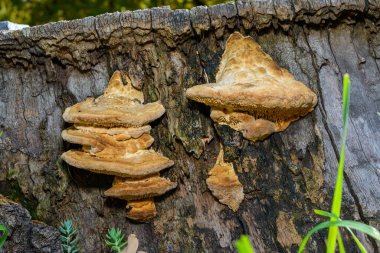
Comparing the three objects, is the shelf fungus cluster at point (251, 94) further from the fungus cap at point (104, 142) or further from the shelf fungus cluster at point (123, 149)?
the fungus cap at point (104, 142)

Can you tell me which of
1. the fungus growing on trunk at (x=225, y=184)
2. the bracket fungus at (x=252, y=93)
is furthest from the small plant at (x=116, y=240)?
the bracket fungus at (x=252, y=93)

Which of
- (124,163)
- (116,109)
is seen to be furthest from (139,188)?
(116,109)

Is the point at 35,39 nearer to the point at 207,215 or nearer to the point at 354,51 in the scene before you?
the point at 207,215

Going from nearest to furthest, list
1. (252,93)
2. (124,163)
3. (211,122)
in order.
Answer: (252,93) < (124,163) < (211,122)

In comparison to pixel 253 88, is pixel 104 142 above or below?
below

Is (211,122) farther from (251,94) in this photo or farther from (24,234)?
(24,234)

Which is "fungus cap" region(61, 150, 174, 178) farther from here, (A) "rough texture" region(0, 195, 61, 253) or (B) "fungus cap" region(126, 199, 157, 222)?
(A) "rough texture" region(0, 195, 61, 253)

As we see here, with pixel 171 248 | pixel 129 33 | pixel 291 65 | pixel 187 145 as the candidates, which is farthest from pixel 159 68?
pixel 171 248
